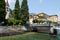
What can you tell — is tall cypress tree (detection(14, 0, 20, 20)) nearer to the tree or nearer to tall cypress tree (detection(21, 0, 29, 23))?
the tree

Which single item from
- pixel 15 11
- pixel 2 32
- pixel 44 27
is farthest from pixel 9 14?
pixel 2 32

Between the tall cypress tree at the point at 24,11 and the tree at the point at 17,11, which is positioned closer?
the tall cypress tree at the point at 24,11

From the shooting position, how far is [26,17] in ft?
214

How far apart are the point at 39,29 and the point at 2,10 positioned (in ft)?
69.3

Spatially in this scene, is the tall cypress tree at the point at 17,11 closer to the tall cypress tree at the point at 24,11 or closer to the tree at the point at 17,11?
the tree at the point at 17,11

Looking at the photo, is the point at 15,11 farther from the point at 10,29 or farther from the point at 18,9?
the point at 10,29

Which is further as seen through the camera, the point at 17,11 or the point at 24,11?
the point at 17,11

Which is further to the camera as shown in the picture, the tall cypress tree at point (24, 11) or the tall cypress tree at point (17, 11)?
the tall cypress tree at point (17, 11)

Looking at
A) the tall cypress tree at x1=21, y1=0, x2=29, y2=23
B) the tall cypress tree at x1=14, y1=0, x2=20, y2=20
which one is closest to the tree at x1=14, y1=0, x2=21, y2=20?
the tall cypress tree at x1=14, y1=0, x2=20, y2=20

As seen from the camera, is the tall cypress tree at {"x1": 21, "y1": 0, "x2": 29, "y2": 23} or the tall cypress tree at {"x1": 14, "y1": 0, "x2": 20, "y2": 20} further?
the tall cypress tree at {"x1": 14, "y1": 0, "x2": 20, "y2": 20}

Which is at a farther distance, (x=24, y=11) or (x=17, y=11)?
(x=17, y=11)

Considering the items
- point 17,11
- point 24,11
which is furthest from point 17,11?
point 24,11

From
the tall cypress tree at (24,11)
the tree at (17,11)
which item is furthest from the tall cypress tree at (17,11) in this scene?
the tall cypress tree at (24,11)

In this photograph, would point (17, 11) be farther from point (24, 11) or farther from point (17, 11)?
point (24, 11)
